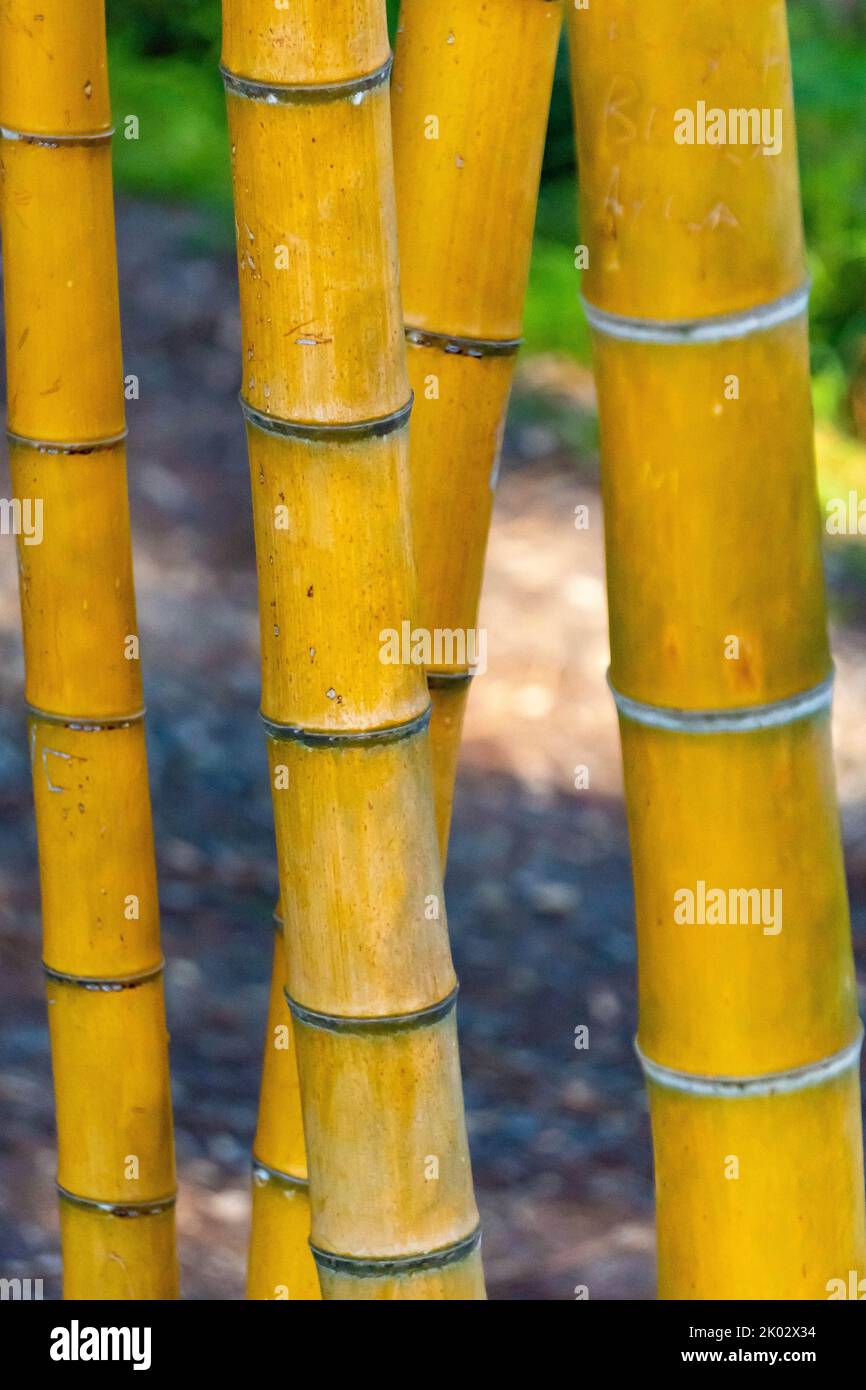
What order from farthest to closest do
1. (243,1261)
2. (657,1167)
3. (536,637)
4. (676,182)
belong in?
(536,637) → (243,1261) → (657,1167) → (676,182)

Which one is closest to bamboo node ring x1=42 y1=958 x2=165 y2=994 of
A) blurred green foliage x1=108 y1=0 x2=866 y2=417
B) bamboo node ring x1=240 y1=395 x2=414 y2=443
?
bamboo node ring x1=240 y1=395 x2=414 y2=443

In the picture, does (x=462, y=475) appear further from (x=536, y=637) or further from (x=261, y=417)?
(x=536, y=637)

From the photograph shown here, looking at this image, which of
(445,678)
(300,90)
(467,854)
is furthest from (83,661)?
(467,854)

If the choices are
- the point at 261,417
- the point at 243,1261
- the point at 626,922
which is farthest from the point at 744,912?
the point at 626,922

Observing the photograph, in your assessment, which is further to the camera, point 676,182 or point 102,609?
point 102,609

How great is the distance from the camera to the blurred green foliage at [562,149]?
4.15 meters

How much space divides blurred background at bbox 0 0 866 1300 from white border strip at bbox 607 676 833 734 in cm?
173

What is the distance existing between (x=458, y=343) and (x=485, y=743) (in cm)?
239

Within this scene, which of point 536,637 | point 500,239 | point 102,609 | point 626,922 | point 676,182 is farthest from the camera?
point 536,637

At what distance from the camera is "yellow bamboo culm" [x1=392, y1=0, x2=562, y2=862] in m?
0.96

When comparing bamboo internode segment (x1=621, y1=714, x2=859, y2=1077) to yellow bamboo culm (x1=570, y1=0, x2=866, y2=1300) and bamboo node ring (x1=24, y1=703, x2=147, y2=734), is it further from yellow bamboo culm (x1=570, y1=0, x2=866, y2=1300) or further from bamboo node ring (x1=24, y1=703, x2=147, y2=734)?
bamboo node ring (x1=24, y1=703, x2=147, y2=734)

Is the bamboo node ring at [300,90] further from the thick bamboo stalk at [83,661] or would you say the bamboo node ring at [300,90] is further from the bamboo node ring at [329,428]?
the thick bamboo stalk at [83,661]
